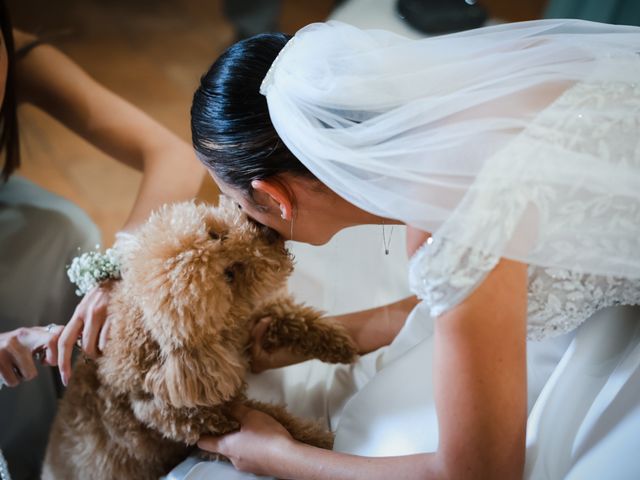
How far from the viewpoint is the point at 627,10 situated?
2.09m

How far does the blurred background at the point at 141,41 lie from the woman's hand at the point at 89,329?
49 centimetres

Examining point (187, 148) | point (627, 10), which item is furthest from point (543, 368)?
point (627, 10)

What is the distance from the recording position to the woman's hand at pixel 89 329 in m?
0.91

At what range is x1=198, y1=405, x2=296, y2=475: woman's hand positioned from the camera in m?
0.88

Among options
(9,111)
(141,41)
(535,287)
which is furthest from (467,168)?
(141,41)

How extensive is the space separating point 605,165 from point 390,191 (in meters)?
0.24

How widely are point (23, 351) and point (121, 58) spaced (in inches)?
73.9

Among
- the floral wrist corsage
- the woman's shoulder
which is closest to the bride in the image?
the woman's shoulder

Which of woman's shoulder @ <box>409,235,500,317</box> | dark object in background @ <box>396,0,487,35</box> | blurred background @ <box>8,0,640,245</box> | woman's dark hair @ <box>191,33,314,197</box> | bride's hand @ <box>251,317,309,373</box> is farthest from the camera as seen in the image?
dark object in background @ <box>396,0,487,35</box>

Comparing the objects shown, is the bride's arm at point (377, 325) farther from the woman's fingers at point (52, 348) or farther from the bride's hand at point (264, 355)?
the woman's fingers at point (52, 348)

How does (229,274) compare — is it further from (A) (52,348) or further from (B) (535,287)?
(B) (535,287)

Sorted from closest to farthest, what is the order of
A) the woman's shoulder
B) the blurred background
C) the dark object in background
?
the woman's shoulder < the blurred background < the dark object in background

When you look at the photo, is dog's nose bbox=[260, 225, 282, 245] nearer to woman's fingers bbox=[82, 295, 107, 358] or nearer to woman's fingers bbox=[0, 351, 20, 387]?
woman's fingers bbox=[82, 295, 107, 358]

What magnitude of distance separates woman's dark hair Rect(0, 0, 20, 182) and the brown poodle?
0.52m
